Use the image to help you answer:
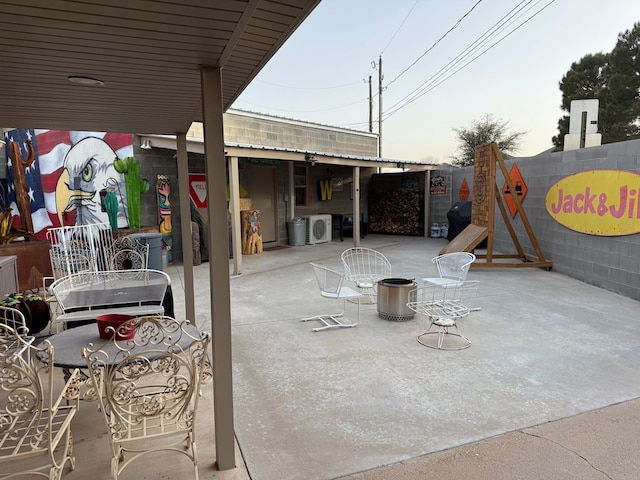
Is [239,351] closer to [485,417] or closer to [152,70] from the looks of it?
[485,417]

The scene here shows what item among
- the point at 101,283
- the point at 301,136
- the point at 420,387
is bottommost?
the point at 420,387

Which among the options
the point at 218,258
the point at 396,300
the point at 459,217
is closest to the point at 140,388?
the point at 218,258

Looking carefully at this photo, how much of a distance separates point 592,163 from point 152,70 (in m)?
6.54

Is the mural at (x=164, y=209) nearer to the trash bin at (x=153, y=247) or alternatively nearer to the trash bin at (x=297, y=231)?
the trash bin at (x=153, y=247)

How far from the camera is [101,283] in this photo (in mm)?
4590

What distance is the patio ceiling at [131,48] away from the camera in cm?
153

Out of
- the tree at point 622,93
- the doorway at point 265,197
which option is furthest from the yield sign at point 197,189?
the tree at point 622,93

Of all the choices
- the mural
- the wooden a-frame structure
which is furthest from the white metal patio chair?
the mural

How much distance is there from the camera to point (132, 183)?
786 centimetres

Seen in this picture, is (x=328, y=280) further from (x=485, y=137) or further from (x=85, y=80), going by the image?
(x=485, y=137)

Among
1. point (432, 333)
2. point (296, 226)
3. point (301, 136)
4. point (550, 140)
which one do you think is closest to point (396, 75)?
point (550, 140)

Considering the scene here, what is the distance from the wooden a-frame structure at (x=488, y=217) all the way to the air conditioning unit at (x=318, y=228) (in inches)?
171

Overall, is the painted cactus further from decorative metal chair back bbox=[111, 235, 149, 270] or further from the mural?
decorative metal chair back bbox=[111, 235, 149, 270]

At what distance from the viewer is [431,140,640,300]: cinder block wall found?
549 centimetres
